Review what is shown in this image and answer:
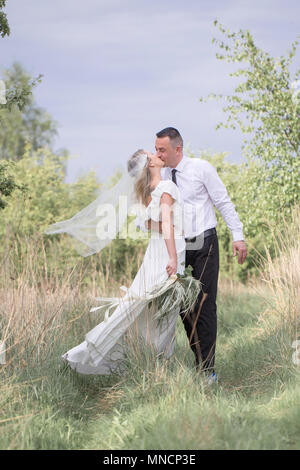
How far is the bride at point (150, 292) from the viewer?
452cm

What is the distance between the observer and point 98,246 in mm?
5219

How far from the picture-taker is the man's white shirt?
4848 mm

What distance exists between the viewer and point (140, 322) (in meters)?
4.68

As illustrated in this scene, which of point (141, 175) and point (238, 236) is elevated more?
point (141, 175)

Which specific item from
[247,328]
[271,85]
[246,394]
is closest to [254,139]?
[271,85]

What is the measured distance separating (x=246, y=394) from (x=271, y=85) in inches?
229

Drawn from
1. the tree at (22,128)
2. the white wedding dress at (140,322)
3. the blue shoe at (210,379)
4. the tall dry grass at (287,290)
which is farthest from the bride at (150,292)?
the tree at (22,128)

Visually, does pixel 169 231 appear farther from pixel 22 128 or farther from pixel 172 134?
pixel 22 128

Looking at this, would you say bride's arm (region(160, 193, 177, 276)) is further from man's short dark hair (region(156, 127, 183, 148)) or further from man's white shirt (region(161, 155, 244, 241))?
man's short dark hair (region(156, 127, 183, 148))

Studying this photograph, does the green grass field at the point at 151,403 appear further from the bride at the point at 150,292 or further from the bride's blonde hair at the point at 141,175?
the bride's blonde hair at the point at 141,175

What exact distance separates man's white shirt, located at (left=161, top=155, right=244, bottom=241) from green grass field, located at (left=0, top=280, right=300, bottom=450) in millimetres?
1163

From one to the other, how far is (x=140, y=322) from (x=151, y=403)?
3.26ft

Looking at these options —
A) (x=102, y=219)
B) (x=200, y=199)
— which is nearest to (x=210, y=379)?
(x=200, y=199)
